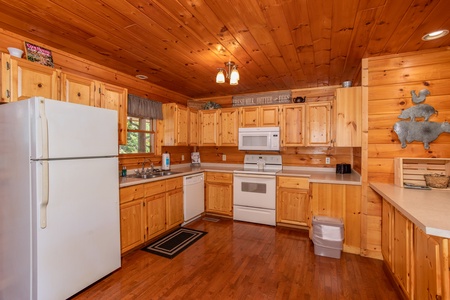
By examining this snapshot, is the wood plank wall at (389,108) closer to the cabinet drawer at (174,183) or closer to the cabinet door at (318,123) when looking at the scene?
the cabinet door at (318,123)

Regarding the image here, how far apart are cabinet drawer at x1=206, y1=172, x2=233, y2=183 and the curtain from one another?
1.38 m

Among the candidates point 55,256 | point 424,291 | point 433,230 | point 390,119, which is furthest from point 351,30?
point 55,256

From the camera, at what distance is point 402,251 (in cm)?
184

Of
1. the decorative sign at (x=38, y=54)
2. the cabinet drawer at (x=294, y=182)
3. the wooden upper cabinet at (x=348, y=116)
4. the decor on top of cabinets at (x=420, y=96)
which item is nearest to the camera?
the decorative sign at (x=38, y=54)

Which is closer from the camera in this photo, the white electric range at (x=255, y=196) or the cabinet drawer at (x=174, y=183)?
the cabinet drawer at (x=174, y=183)

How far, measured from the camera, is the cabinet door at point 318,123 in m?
3.58

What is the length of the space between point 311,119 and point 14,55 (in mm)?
3744

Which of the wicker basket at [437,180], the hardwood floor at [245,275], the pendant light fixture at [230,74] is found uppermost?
the pendant light fixture at [230,74]

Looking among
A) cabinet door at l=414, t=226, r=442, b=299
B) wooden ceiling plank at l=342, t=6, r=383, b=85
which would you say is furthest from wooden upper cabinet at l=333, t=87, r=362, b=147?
cabinet door at l=414, t=226, r=442, b=299

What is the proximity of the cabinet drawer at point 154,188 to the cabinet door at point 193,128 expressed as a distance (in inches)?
53.0

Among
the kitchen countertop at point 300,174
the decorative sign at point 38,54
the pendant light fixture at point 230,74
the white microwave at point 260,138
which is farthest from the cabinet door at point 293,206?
the decorative sign at point 38,54

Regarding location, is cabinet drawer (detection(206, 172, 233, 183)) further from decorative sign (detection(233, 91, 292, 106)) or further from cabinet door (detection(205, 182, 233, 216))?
decorative sign (detection(233, 91, 292, 106))

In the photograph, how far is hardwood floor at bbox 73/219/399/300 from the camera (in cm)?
201

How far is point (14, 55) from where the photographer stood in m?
1.98
